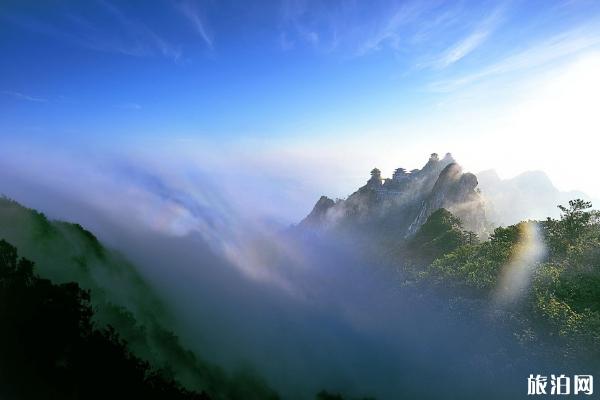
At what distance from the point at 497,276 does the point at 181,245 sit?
302ft

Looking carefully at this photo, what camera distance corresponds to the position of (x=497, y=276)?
79.4 meters

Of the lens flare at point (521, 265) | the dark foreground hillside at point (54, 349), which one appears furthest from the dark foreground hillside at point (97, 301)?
the lens flare at point (521, 265)

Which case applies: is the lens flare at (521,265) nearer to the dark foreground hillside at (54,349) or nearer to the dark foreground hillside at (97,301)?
the dark foreground hillside at (97,301)

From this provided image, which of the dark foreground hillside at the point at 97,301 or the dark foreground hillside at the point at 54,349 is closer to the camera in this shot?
the dark foreground hillside at the point at 54,349

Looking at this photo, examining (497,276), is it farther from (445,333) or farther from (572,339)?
(572,339)

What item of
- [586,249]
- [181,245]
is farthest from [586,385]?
[181,245]

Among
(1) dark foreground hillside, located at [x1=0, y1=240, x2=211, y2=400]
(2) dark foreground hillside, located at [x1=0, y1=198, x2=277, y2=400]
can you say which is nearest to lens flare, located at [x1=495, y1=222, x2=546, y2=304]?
(2) dark foreground hillside, located at [x1=0, y1=198, x2=277, y2=400]

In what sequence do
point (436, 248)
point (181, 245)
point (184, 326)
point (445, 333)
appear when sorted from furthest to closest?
point (436, 248)
point (181, 245)
point (445, 333)
point (184, 326)

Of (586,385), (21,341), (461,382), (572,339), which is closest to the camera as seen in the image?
(21,341)

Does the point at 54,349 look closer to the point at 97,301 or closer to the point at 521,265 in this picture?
the point at 97,301

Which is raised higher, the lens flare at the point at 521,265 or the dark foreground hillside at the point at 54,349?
the lens flare at the point at 521,265

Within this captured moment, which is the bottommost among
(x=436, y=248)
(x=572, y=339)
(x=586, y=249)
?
(x=572, y=339)

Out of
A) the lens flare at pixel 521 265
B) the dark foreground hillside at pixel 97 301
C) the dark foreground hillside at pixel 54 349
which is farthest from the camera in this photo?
the lens flare at pixel 521 265

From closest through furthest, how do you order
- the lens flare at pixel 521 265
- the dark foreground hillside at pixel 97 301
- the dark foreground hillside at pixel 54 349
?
Answer: the dark foreground hillside at pixel 54 349, the dark foreground hillside at pixel 97 301, the lens flare at pixel 521 265
